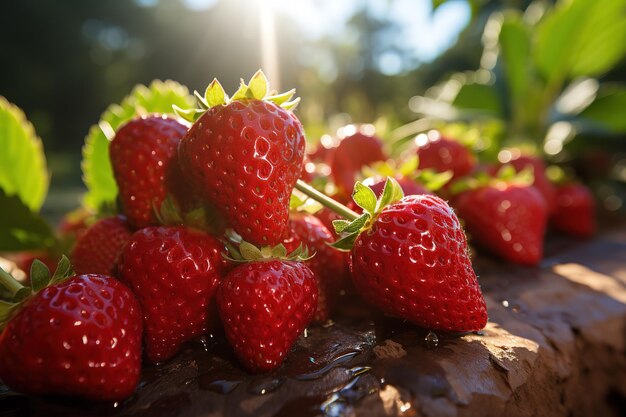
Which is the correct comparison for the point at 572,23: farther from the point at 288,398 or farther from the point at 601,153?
the point at 288,398

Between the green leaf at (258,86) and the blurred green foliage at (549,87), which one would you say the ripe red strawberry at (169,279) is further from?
the blurred green foliage at (549,87)

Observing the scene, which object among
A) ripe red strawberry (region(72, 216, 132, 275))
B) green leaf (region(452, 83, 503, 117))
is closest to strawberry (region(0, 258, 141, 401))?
ripe red strawberry (region(72, 216, 132, 275))

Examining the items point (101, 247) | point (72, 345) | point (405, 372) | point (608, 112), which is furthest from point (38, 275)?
point (608, 112)

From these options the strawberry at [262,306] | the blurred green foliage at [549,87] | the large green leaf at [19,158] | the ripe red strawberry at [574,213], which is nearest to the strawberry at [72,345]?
the strawberry at [262,306]

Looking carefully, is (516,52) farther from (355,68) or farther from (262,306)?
(355,68)

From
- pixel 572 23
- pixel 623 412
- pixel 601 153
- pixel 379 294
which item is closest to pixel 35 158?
pixel 379 294

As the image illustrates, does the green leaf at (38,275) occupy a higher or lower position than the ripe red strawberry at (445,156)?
lower

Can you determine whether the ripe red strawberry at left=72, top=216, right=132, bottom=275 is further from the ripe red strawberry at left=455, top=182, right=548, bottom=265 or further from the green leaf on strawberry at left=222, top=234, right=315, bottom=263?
the ripe red strawberry at left=455, top=182, right=548, bottom=265
